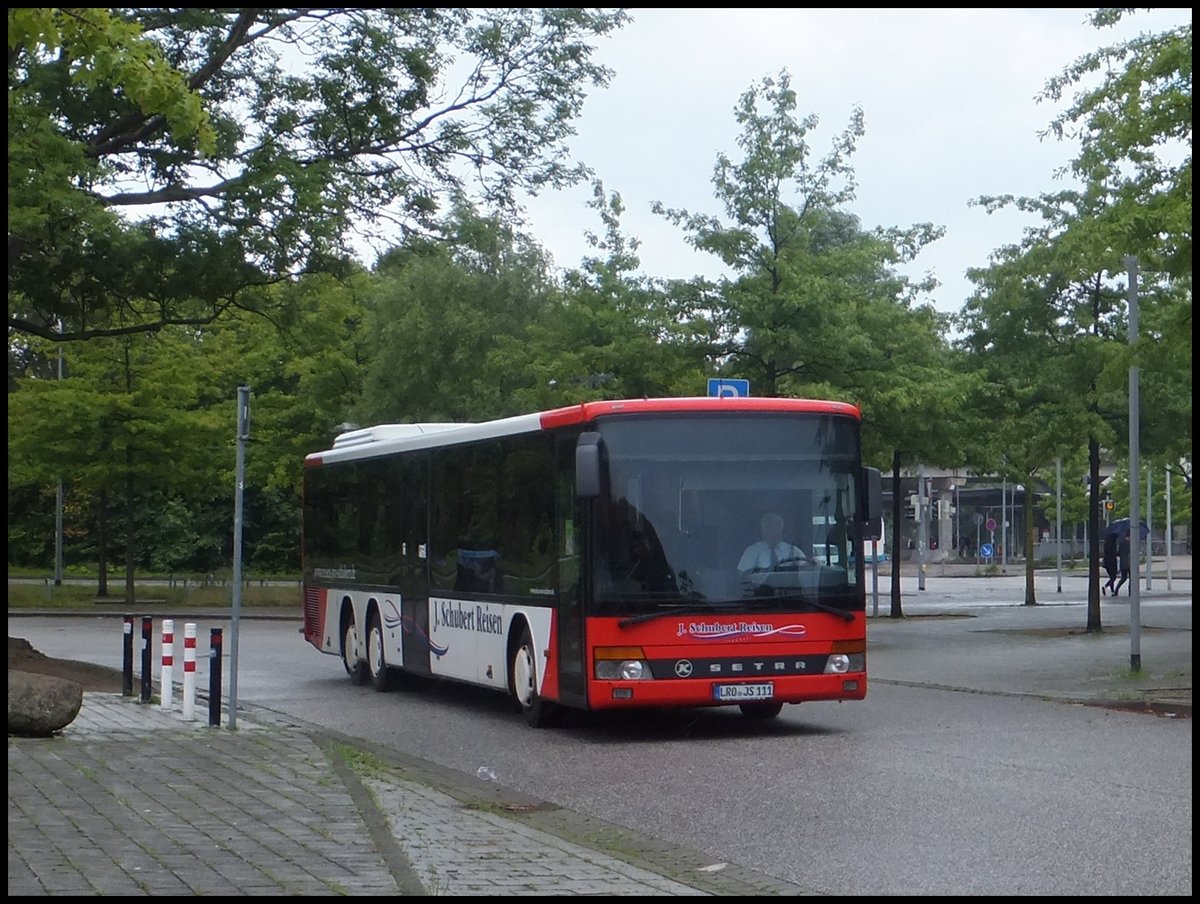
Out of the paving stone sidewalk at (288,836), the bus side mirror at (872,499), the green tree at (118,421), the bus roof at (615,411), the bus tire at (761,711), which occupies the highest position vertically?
the green tree at (118,421)

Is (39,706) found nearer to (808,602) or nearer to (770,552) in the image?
A: (770,552)

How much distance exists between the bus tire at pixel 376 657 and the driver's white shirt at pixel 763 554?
6877mm

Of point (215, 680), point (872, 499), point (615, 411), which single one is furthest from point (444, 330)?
point (615, 411)

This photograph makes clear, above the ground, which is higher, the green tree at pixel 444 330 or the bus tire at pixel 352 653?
the green tree at pixel 444 330

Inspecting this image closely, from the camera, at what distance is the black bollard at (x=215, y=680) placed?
51.8 feet

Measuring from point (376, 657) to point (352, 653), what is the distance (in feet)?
3.62

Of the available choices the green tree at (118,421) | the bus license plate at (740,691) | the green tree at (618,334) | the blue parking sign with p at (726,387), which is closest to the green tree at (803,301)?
the green tree at (618,334)

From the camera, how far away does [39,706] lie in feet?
46.0

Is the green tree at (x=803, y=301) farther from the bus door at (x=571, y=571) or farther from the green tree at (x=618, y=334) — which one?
the bus door at (x=571, y=571)

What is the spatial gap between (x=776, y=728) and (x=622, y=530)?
8.14ft

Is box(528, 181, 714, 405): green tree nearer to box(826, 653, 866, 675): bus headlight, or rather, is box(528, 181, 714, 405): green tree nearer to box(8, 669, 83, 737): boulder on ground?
box(826, 653, 866, 675): bus headlight

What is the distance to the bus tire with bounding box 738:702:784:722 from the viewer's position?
664 inches

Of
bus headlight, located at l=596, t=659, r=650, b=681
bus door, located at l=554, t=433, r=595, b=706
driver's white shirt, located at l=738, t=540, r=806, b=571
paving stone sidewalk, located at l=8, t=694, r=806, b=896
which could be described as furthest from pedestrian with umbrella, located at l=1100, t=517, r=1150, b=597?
paving stone sidewalk, located at l=8, t=694, r=806, b=896

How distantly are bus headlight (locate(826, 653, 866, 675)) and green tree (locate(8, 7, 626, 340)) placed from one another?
30.8 feet
